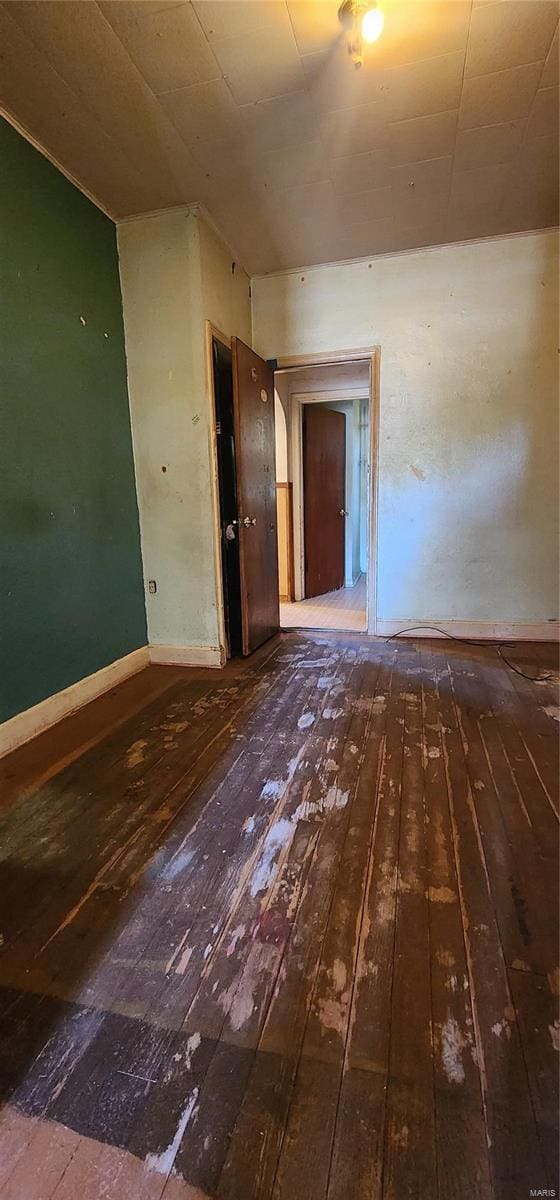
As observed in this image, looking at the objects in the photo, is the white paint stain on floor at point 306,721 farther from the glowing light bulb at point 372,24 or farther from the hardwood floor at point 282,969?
the glowing light bulb at point 372,24

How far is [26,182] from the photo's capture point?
210 cm

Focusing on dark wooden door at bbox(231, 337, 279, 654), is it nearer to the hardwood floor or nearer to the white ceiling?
the white ceiling

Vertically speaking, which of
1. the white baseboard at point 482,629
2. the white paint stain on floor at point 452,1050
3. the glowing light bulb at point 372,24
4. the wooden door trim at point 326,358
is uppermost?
the glowing light bulb at point 372,24

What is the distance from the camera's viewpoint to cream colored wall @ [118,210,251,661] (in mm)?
2732

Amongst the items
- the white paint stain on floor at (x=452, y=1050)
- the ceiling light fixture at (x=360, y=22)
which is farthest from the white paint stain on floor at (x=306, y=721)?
the ceiling light fixture at (x=360, y=22)

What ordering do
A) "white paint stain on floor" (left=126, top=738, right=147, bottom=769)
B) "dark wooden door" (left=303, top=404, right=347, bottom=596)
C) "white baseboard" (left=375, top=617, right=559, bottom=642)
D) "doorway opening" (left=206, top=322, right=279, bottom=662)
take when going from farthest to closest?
1. "dark wooden door" (left=303, top=404, right=347, bottom=596)
2. "white baseboard" (left=375, top=617, right=559, bottom=642)
3. "doorway opening" (left=206, top=322, right=279, bottom=662)
4. "white paint stain on floor" (left=126, top=738, right=147, bottom=769)

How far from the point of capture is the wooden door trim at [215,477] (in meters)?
2.84

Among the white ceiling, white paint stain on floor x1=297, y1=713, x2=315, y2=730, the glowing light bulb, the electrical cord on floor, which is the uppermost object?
the white ceiling

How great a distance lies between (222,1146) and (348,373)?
4.98 m

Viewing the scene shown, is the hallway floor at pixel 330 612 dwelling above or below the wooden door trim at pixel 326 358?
below

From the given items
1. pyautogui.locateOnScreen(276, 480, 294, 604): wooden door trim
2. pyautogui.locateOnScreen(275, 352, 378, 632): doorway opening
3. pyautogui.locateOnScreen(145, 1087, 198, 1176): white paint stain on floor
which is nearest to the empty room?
pyautogui.locateOnScreen(145, 1087, 198, 1176): white paint stain on floor

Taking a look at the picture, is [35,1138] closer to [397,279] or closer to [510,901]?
[510,901]

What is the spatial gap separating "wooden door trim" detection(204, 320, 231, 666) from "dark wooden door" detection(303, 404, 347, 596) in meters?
2.08

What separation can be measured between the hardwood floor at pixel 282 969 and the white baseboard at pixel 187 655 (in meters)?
1.02
